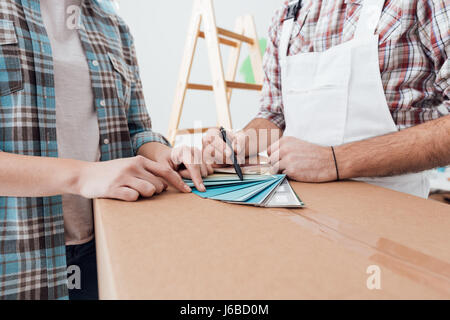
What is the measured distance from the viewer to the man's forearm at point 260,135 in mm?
945

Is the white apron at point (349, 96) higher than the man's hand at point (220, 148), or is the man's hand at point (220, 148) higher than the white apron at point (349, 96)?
the white apron at point (349, 96)

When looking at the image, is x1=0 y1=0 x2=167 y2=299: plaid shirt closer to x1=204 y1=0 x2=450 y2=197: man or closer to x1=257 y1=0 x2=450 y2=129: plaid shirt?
x1=204 y1=0 x2=450 y2=197: man

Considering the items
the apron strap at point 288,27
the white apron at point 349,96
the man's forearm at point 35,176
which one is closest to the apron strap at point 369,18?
the white apron at point 349,96

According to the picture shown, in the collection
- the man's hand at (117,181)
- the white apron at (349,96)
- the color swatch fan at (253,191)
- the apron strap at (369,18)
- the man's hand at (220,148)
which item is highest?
the apron strap at (369,18)

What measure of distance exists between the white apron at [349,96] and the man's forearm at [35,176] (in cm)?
71

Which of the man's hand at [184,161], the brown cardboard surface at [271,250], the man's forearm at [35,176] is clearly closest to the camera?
the brown cardboard surface at [271,250]

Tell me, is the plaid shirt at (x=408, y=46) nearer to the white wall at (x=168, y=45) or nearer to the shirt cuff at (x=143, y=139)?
the shirt cuff at (x=143, y=139)

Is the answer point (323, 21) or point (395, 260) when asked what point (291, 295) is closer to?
point (395, 260)

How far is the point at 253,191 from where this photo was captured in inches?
22.2

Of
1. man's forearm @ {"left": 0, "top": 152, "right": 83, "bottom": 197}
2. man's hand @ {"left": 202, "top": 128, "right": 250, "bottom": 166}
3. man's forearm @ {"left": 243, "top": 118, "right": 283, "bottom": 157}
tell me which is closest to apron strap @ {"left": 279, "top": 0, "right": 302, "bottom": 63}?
man's forearm @ {"left": 243, "top": 118, "right": 283, "bottom": 157}

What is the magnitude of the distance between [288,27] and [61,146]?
34.5 inches

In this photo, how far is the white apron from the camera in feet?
2.56

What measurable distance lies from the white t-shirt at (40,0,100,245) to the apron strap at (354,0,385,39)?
0.80 m
